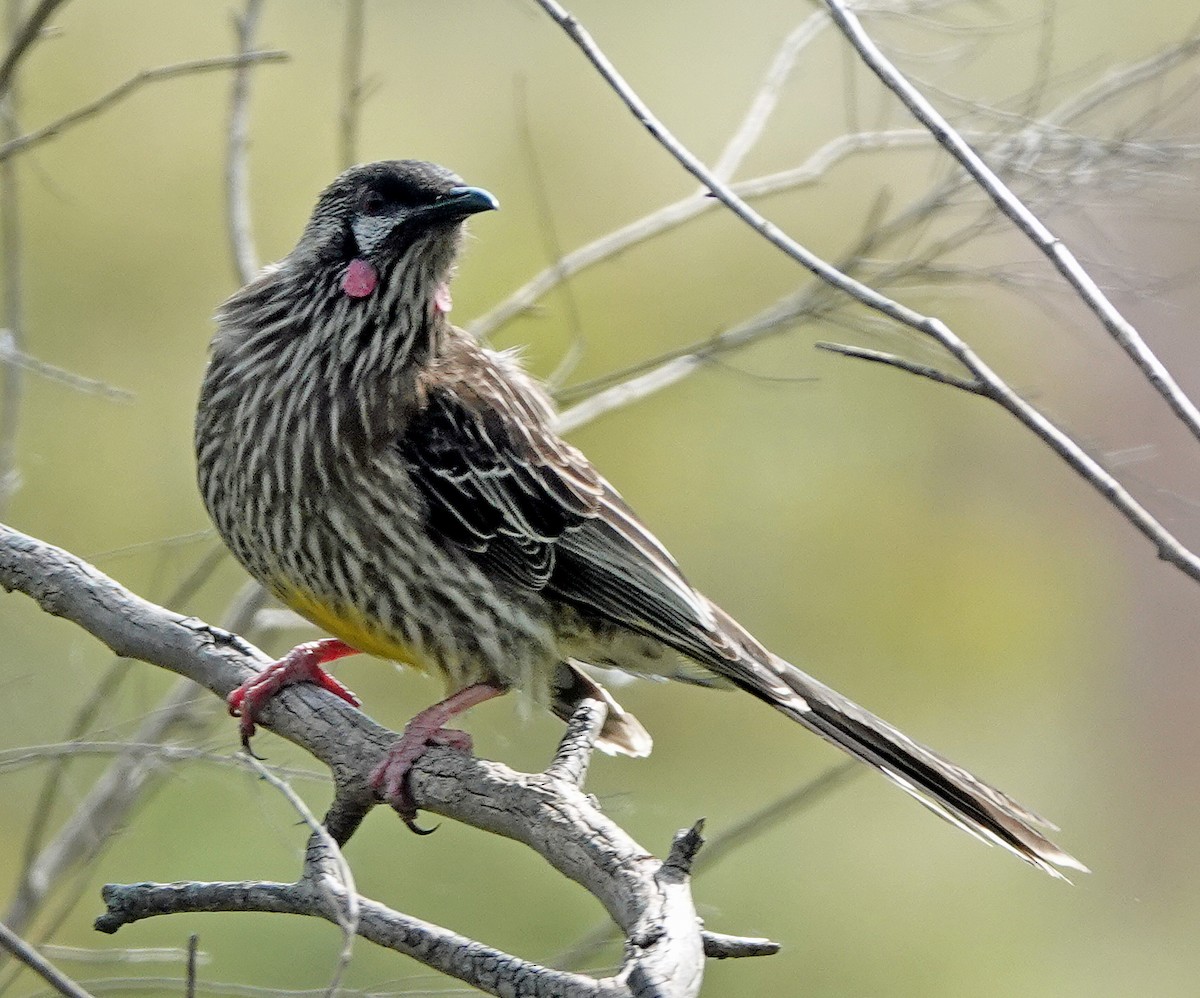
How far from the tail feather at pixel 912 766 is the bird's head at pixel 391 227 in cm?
112

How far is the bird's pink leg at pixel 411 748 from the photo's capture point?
2.97m

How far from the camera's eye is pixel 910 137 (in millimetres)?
4176

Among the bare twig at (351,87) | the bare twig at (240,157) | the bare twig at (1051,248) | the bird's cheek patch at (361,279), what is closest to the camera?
the bare twig at (1051,248)

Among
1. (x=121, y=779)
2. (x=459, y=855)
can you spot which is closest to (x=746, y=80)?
(x=459, y=855)

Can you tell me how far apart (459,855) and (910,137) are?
12.7 ft

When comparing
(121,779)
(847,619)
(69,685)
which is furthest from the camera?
(847,619)

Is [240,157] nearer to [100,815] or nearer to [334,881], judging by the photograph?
[100,815]

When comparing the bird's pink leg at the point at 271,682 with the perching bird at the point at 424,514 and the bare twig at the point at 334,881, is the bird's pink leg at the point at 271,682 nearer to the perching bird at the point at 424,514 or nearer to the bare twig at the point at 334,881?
the perching bird at the point at 424,514

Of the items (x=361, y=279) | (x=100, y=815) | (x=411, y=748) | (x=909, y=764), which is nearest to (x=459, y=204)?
(x=361, y=279)

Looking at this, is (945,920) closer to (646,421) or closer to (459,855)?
(459,855)

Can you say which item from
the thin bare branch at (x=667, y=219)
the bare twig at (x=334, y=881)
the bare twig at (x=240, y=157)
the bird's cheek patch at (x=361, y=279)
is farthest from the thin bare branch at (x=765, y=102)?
the bare twig at (x=334, y=881)

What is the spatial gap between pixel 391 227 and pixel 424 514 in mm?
622

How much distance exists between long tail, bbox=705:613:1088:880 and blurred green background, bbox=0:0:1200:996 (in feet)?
9.65

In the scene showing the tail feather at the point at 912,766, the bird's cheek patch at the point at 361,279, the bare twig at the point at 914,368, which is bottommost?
the tail feather at the point at 912,766
